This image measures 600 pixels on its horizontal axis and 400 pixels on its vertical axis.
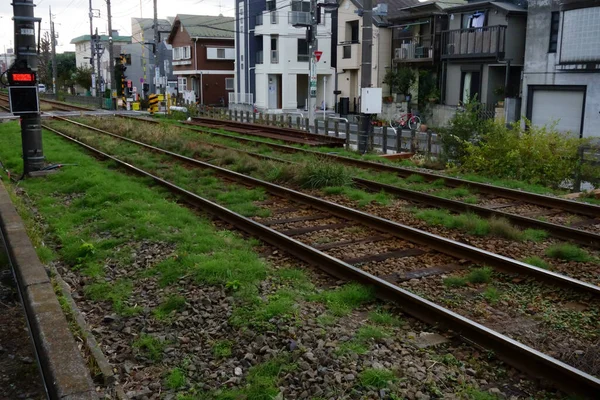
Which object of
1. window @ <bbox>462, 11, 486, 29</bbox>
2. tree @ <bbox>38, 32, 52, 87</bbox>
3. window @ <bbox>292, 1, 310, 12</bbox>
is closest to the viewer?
window @ <bbox>462, 11, 486, 29</bbox>

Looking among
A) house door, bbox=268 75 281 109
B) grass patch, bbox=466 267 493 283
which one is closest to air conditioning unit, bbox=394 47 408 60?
house door, bbox=268 75 281 109

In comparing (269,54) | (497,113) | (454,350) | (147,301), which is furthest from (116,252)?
(269,54)

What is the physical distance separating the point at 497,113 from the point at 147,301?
25757 millimetres

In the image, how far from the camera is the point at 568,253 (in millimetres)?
7262

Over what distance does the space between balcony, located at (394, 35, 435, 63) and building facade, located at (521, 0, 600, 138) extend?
7.83 meters

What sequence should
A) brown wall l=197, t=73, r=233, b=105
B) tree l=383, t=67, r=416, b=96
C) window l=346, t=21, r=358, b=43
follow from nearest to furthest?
tree l=383, t=67, r=416, b=96
window l=346, t=21, r=358, b=43
brown wall l=197, t=73, r=233, b=105

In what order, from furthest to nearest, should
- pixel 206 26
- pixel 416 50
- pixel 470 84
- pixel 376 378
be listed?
pixel 206 26 < pixel 416 50 < pixel 470 84 < pixel 376 378

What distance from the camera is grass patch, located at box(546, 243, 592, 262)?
7.20 meters

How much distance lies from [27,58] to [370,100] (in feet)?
29.5

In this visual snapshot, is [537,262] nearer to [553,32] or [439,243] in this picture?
[439,243]

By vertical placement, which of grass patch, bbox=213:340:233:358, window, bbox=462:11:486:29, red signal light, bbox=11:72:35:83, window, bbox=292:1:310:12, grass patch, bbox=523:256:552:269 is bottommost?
grass patch, bbox=213:340:233:358

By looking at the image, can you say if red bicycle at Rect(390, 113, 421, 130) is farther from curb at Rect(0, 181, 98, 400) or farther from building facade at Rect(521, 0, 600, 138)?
curb at Rect(0, 181, 98, 400)

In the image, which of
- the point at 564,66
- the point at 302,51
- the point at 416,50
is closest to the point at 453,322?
the point at 564,66

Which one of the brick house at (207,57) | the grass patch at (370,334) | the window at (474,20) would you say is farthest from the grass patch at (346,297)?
the brick house at (207,57)
